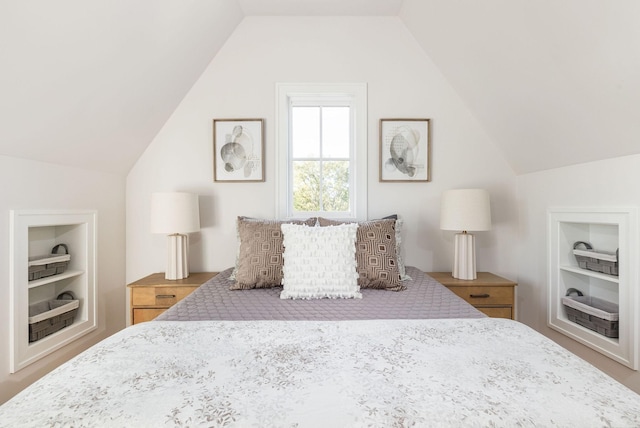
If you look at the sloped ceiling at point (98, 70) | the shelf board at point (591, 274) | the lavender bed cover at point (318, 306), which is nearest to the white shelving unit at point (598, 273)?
the shelf board at point (591, 274)

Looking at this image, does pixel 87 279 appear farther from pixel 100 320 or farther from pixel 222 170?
pixel 222 170

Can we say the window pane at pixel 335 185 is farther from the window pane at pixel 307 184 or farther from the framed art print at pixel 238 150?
the framed art print at pixel 238 150

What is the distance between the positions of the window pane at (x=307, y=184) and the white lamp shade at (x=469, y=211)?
1.06 m

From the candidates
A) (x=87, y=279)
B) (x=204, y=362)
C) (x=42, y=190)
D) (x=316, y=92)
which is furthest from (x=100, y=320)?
(x=316, y=92)

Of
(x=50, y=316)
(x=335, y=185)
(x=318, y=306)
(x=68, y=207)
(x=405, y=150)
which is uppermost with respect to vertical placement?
(x=405, y=150)

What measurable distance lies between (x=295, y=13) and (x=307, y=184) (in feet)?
4.35

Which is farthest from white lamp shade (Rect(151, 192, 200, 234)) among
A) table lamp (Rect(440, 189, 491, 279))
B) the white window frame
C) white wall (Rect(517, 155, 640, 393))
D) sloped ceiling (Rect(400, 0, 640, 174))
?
white wall (Rect(517, 155, 640, 393))

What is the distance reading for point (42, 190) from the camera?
1.76 metres

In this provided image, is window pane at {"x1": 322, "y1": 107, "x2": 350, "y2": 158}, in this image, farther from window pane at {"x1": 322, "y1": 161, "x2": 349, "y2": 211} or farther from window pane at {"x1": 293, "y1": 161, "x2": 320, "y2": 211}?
window pane at {"x1": 293, "y1": 161, "x2": 320, "y2": 211}

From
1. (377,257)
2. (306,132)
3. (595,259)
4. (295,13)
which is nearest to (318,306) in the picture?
(377,257)

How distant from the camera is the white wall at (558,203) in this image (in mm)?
1591

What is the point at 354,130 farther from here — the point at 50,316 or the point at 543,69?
the point at 50,316

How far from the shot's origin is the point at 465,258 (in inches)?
85.8

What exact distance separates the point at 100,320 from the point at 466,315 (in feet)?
8.10
